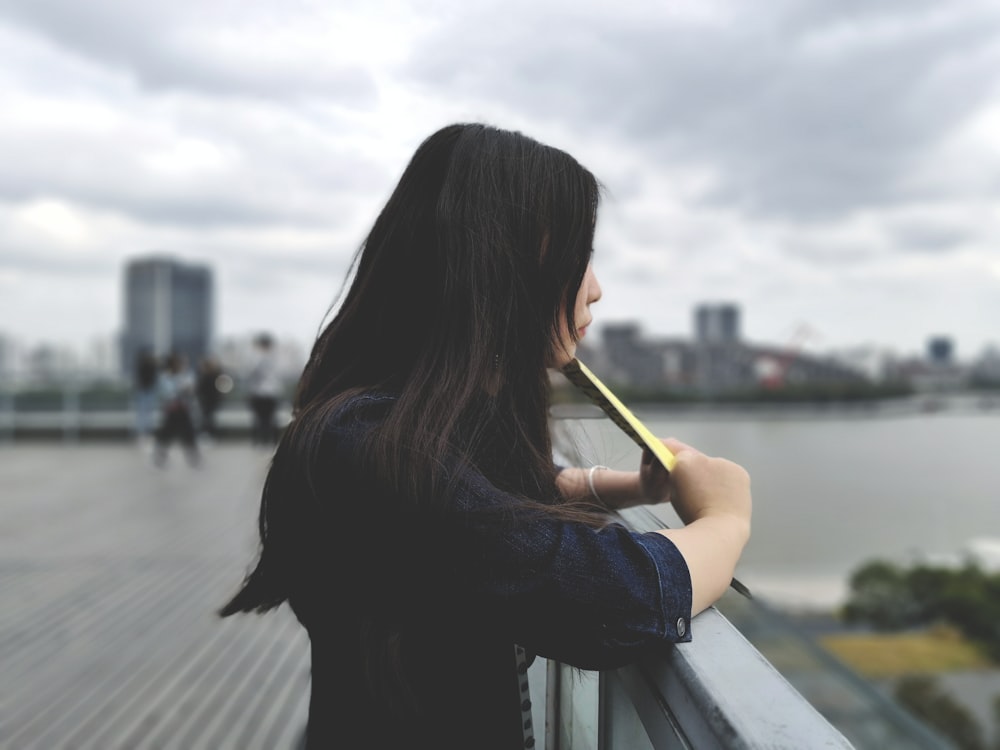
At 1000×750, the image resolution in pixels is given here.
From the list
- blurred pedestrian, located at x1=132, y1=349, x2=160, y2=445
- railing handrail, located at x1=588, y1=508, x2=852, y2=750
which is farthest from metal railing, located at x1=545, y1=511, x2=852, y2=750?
blurred pedestrian, located at x1=132, y1=349, x2=160, y2=445

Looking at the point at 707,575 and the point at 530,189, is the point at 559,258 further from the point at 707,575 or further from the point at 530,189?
the point at 707,575

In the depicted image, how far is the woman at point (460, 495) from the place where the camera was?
688mm

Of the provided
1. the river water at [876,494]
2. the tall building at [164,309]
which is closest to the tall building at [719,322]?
the river water at [876,494]

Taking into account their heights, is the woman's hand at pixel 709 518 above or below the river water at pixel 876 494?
above

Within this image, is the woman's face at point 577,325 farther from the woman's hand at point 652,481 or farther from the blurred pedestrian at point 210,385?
the blurred pedestrian at point 210,385

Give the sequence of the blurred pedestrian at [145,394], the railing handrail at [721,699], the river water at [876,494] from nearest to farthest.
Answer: the railing handrail at [721,699]
the blurred pedestrian at [145,394]
the river water at [876,494]

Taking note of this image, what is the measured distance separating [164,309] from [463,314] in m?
14.8

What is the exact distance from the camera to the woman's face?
895 millimetres

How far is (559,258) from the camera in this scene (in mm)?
858

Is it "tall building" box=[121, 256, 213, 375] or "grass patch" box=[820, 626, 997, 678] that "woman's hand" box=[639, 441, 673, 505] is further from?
"grass patch" box=[820, 626, 997, 678]

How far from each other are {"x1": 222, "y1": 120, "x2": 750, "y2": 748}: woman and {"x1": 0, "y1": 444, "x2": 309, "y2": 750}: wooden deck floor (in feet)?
1.04

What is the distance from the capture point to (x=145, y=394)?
1088 centimetres

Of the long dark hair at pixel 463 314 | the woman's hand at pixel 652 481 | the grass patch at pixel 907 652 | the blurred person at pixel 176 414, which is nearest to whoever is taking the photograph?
the long dark hair at pixel 463 314

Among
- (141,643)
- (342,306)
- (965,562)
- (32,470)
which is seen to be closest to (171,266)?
(32,470)
